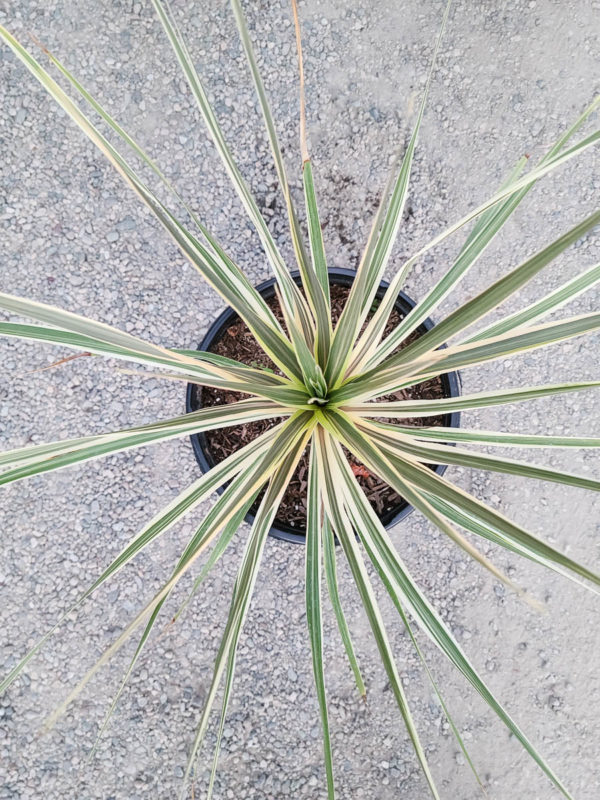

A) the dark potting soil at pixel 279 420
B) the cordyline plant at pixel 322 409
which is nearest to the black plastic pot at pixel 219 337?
the dark potting soil at pixel 279 420

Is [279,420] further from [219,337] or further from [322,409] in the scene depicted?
[322,409]

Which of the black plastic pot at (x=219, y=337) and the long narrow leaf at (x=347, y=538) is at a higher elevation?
the black plastic pot at (x=219, y=337)

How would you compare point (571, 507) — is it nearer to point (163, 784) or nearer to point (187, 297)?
point (187, 297)

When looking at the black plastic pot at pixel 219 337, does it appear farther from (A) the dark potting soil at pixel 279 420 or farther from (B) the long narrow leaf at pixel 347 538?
(B) the long narrow leaf at pixel 347 538

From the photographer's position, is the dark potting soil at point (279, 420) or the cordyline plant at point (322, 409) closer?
the cordyline plant at point (322, 409)

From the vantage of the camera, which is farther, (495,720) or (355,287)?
(495,720)

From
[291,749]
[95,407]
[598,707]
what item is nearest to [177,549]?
[95,407]
